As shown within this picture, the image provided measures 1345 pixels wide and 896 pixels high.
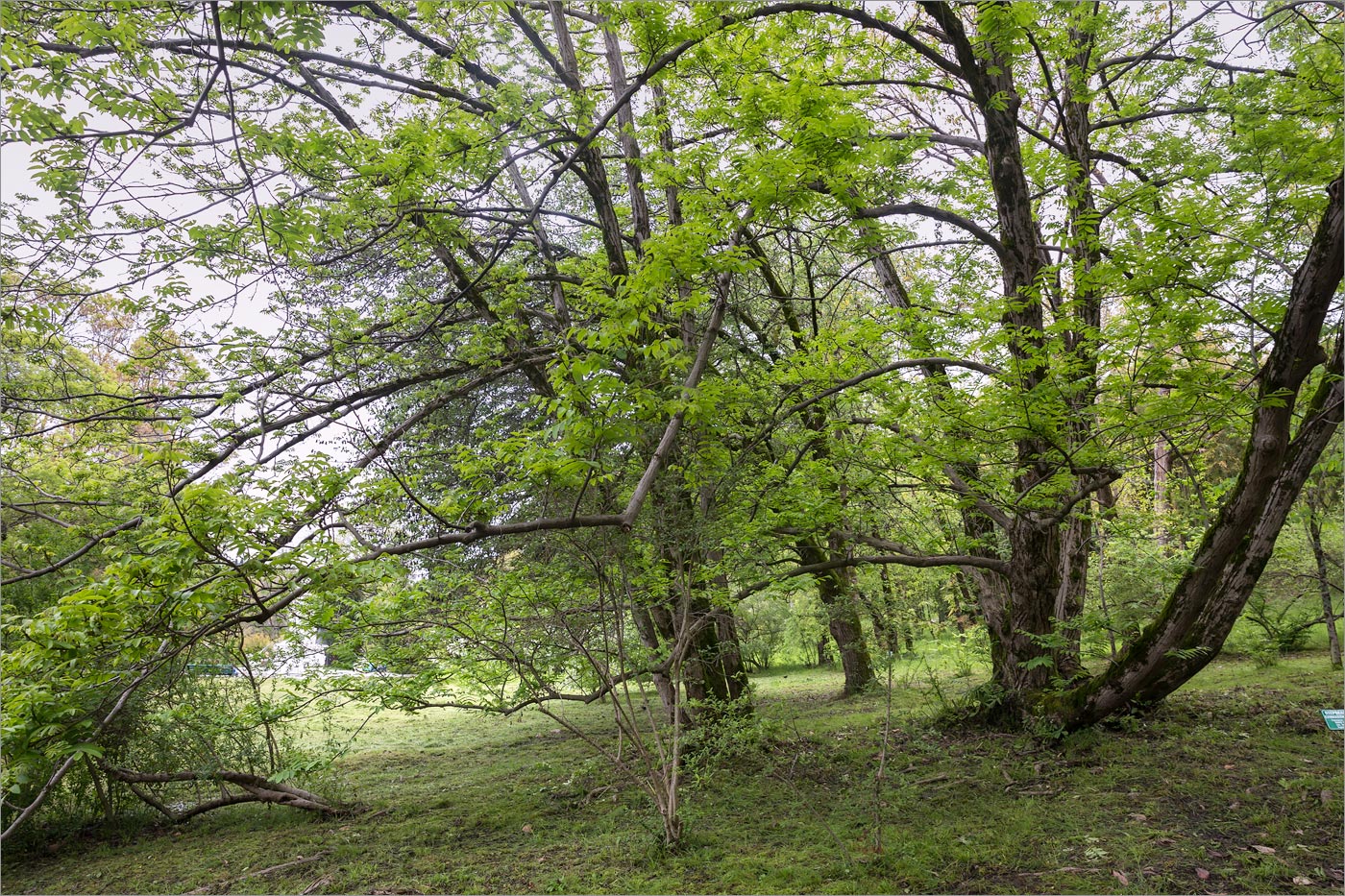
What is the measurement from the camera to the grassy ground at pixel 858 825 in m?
3.84

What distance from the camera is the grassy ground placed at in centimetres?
384

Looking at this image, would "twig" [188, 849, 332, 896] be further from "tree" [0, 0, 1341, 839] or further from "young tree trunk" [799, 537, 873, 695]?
"young tree trunk" [799, 537, 873, 695]

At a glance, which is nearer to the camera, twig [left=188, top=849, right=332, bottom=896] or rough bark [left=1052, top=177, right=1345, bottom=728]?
rough bark [left=1052, top=177, right=1345, bottom=728]

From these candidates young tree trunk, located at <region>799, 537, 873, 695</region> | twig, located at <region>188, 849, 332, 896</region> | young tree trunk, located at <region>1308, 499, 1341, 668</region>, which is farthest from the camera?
young tree trunk, located at <region>799, 537, 873, 695</region>

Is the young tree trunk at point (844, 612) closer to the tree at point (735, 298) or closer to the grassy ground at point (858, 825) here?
the tree at point (735, 298)

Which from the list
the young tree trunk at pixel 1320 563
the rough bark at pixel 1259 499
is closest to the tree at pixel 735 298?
the rough bark at pixel 1259 499

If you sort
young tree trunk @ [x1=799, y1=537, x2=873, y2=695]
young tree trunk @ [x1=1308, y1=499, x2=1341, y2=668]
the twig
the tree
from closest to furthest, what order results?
the tree, the twig, young tree trunk @ [x1=1308, y1=499, x2=1341, y2=668], young tree trunk @ [x1=799, y1=537, x2=873, y2=695]

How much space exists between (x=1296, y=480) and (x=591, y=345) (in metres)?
4.37

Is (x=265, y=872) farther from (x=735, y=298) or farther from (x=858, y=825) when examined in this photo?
(x=735, y=298)

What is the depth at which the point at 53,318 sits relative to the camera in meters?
4.22

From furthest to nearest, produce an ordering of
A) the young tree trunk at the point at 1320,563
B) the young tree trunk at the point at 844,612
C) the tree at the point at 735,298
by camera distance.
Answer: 1. the young tree trunk at the point at 844,612
2. the young tree trunk at the point at 1320,563
3. the tree at the point at 735,298

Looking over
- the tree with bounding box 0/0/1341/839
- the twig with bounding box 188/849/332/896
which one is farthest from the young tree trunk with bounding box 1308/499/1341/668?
the twig with bounding box 188/849/332/896

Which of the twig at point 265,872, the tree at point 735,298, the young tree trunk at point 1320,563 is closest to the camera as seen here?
the tree at point 735,298

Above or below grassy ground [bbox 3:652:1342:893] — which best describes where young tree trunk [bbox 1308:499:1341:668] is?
above
